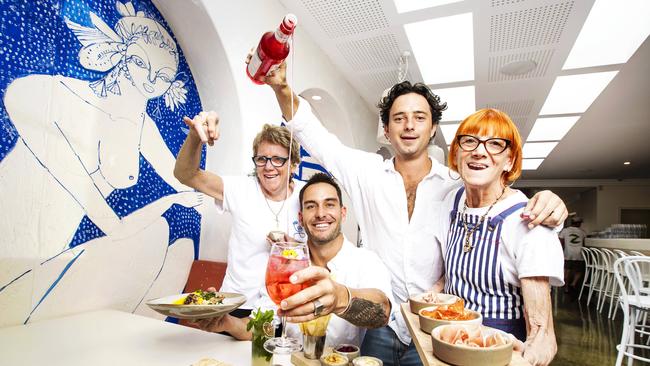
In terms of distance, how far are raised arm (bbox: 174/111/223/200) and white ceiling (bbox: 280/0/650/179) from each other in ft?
6.38

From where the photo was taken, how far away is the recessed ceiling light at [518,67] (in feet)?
13.0

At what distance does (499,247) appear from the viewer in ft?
4.06

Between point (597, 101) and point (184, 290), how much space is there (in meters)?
5.56

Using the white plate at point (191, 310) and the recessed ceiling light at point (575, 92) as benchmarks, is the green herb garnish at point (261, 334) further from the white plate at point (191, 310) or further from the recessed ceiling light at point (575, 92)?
the recessed ceiling light at point (575, 92)

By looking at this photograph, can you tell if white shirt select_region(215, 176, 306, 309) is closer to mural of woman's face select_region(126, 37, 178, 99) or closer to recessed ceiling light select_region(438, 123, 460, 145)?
mural of woman's face select_region(126, 37, 178, 99)

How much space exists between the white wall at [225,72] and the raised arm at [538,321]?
1805 mm

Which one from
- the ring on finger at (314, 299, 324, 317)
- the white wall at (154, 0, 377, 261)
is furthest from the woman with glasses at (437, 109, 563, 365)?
the white wall at (154, 0, 377, 261)

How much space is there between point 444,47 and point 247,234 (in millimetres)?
2808

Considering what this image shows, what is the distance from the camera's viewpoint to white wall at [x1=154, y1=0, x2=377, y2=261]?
99.1 inches

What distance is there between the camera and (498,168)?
1292mm

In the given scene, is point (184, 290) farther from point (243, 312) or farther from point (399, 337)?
point (399, 337)

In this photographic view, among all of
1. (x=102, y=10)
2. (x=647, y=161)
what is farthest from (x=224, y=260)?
(x=647, y=161)

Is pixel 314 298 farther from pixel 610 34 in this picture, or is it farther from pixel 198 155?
pixel 610 34

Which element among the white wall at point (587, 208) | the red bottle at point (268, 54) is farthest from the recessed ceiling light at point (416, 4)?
the white wall at point (587, 208)
